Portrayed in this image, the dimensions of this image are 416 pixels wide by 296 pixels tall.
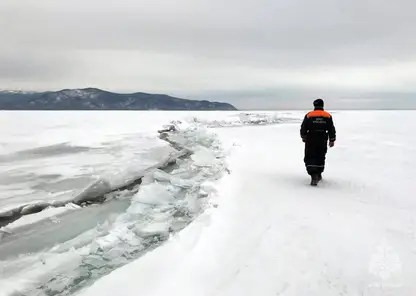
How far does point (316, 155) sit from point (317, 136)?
318 millimetres

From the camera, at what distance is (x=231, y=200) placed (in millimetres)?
5391

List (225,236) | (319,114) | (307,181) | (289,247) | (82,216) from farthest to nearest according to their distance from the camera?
(307,181)
(319,114)
(82,216)
(225,236)
(289,247)

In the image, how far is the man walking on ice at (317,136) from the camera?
6.01m

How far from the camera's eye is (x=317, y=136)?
19.8 ft

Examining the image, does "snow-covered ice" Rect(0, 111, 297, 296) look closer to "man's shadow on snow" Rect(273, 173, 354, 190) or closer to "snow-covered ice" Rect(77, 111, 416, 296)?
"snow-covered ice" Rect(77, 111, 416, 296)

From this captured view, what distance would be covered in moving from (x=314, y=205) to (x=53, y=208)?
4.08m

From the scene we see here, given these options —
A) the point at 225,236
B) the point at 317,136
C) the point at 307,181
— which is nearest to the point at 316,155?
the point at 317,136

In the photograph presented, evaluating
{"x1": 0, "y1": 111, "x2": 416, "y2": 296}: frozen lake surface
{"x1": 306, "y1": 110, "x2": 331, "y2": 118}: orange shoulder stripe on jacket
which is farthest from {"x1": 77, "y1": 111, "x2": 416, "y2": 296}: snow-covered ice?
{"x1": 306, "y1": 110, "x2": 331, "y2": 118}: orange shoulder stripe on jacket

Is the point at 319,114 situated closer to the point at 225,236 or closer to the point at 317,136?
the point at 317,136

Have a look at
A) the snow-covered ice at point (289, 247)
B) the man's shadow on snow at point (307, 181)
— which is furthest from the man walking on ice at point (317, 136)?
the snow-covered ice at point (289, 247)

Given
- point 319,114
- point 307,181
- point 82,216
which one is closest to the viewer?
point 82,216

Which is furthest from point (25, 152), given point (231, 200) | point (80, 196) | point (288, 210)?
point (288, 210)

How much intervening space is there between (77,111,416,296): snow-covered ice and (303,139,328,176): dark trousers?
343 millimetres

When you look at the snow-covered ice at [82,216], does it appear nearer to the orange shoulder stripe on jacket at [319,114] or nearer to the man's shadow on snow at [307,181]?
the man's shadow on snow at [307,181]
